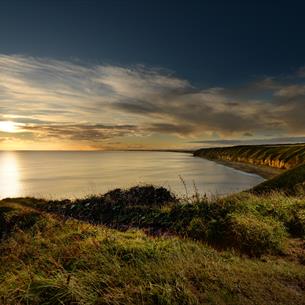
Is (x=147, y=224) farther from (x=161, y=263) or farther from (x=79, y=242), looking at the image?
(x=161, y=263)

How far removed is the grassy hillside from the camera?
5309 millimetres

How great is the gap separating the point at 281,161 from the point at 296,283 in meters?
72.4

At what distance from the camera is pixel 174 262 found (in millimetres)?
6539

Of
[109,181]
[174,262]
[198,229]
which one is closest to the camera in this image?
[174,262]

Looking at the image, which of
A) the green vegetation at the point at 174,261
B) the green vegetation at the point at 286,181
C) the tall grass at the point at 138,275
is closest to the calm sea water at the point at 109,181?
the green vegetation at the point at 174,261

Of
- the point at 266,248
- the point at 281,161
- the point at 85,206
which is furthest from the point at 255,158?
the point at 266,248

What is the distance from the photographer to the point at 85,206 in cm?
1906

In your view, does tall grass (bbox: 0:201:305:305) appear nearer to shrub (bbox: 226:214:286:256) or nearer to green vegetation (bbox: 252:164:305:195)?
shrub (bbox: 226:214:286:256)

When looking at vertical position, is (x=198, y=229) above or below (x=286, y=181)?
above

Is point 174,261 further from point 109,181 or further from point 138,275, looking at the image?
point 109,181

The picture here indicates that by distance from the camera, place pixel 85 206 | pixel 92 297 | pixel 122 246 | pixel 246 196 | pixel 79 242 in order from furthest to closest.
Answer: pixel 85 206 → pixel 246 196 → pixel 79 242 → pixel 122 246 → pixel 92 297

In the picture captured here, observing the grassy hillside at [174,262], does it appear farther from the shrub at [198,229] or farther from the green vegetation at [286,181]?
the green vegetation at [286,181]

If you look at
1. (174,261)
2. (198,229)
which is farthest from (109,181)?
(174,261)

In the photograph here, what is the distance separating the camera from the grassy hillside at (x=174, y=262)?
5.31m
